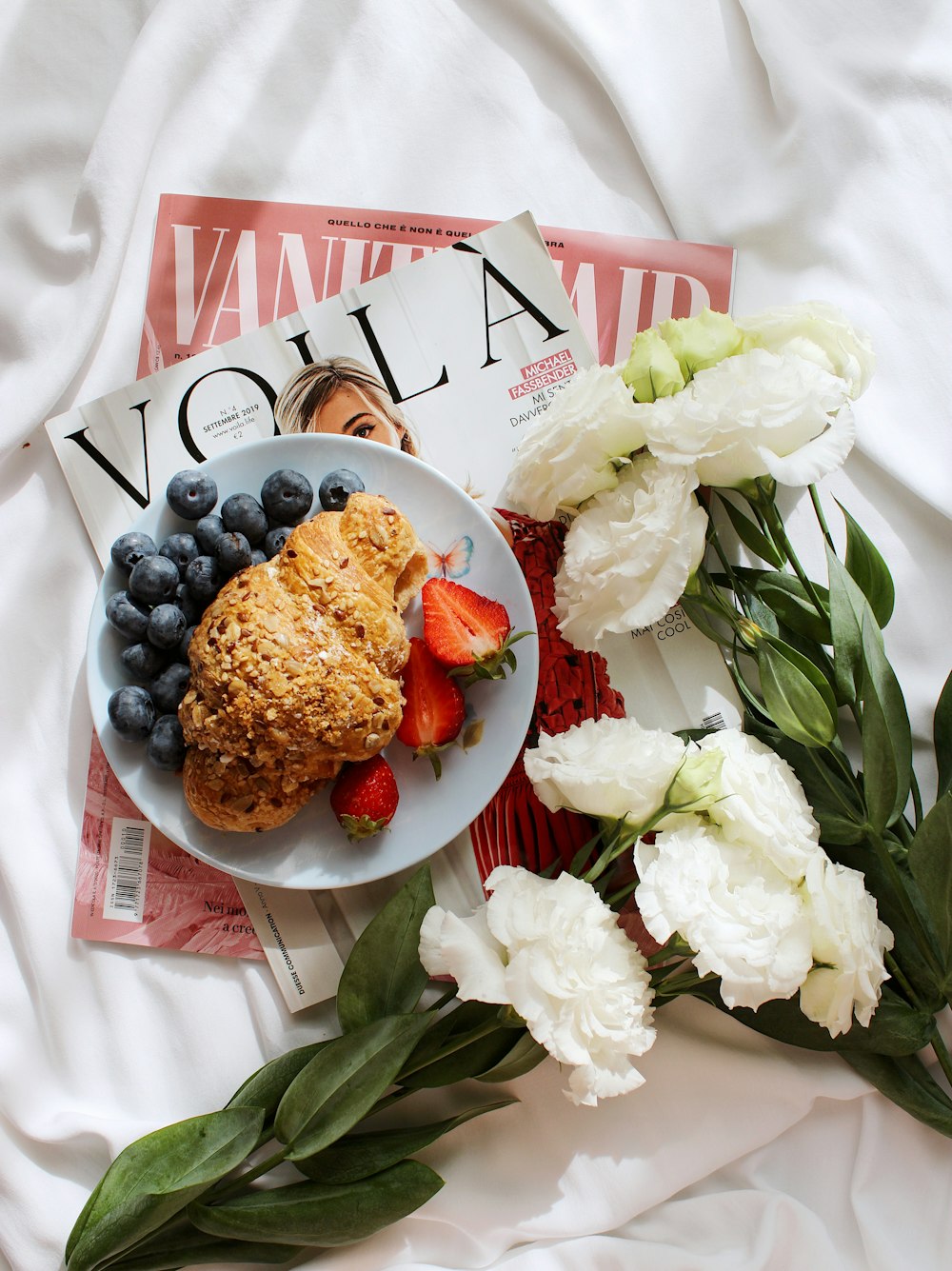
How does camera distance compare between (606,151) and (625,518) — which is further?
(606,151)

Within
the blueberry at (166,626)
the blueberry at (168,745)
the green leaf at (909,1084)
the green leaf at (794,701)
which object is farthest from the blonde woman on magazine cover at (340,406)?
the green leaf at (909,1084)

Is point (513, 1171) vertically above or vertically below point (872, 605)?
below

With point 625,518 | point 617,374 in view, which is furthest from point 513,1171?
point 617,374

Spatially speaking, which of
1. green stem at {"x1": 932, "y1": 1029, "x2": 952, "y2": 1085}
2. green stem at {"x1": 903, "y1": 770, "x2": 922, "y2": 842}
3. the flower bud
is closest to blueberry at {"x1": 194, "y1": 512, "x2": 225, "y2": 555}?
the flower bud

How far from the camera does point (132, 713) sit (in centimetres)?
95

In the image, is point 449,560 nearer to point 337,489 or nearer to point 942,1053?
point 337,489

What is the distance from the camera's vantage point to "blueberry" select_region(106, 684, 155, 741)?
95 cm

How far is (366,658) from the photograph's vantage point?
0.91m

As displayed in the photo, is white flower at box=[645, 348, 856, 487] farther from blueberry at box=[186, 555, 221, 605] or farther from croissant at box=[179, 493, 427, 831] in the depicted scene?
blueberry at box=[186, 555, 221, 605]

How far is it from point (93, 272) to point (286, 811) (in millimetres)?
652

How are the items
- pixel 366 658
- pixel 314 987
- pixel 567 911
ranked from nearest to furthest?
pixel 567 911 < pixel 366 658 < pixel 314 987

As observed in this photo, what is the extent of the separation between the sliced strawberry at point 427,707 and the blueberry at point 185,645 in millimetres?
224

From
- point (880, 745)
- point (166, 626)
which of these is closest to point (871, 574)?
point (880, 745)

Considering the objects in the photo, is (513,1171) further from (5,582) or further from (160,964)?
(5,582)
